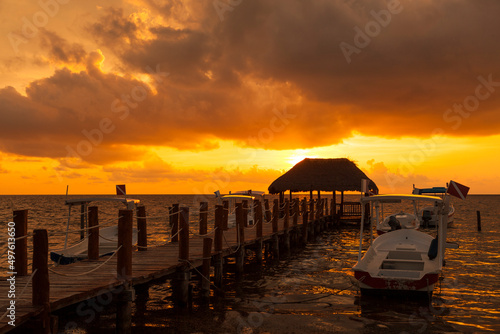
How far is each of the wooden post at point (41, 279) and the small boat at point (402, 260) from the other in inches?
296

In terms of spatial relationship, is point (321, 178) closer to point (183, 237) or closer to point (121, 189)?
point (121, 189)

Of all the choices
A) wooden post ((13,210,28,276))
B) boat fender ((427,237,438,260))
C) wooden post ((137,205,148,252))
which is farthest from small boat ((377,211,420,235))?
wooden post ((13,210,28,276))

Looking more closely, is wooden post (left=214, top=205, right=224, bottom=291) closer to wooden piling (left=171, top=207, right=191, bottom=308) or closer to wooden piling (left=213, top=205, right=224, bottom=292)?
wooden piling (left=213, top=205, right=224, bottom=292)

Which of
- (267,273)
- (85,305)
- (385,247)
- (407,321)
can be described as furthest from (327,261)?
(85,305)

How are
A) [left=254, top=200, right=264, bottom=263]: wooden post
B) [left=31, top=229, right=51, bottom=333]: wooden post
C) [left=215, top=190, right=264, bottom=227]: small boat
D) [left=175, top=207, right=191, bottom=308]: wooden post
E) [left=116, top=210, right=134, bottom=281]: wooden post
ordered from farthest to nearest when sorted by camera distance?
[left=215, top=190, right=264, bottom=227]: small boat, [left=254, top=200, right=264, bottom=263]: wooden post, [left=175, top=207, right=191, bottom=308]: wooden post, [left=116, top=210, right=134, bottom=281]: wooden post, [left=31, top=229, right=51, bottom=333]: wooden post

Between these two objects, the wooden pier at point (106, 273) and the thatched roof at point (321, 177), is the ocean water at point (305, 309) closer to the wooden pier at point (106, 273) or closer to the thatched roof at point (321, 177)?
the wooden pier at point (106, 273)

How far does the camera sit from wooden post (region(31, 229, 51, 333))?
6.88 m

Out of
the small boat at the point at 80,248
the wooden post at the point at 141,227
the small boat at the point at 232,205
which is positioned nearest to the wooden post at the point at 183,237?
the wooden post at the point at 141,227

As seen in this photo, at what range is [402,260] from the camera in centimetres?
1347

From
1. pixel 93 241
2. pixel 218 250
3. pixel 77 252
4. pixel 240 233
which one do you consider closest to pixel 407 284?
pixel 218 250

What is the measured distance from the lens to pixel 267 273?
17.1 metres

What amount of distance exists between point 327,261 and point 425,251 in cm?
637

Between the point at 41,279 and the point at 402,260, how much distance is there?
9997 mm

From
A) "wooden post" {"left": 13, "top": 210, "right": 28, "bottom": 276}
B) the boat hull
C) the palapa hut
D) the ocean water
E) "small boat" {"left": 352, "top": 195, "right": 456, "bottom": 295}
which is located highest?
the palapa hut
